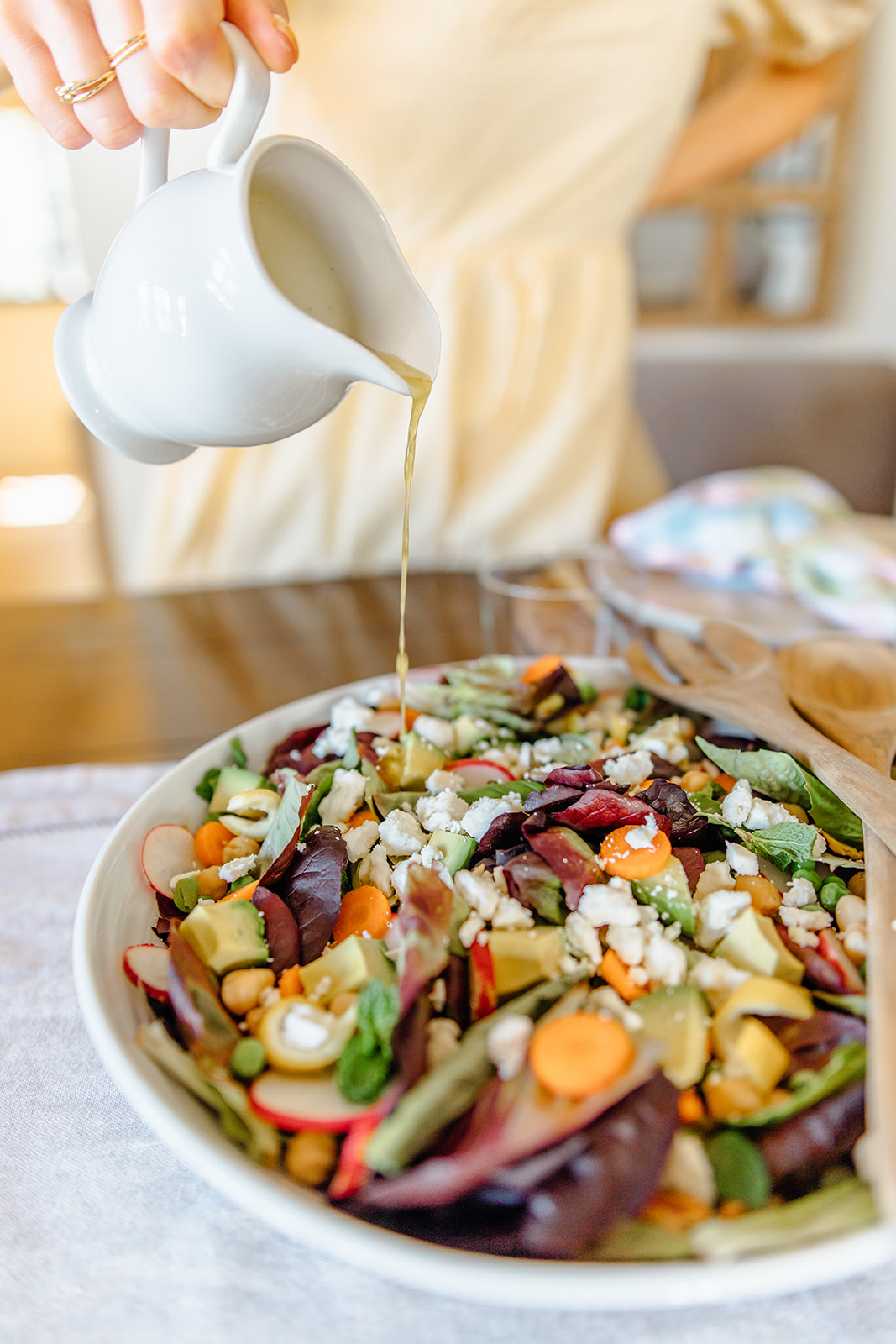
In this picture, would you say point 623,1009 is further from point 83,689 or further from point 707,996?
point 83,689

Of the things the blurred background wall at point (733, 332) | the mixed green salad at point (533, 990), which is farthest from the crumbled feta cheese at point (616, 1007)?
the blurred background wall at point (733, 332)

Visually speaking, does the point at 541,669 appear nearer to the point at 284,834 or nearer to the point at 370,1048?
the point at 284,834

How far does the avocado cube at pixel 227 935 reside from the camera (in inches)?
22.1

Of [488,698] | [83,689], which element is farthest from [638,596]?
[83,689]

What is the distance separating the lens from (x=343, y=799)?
2.32ft

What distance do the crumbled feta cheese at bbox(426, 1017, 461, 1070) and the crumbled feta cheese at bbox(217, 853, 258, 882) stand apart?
0.19 m

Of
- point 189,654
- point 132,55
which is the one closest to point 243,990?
point 132,55

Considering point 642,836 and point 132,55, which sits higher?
point 132,55

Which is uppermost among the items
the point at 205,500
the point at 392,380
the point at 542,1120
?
the point at 392,380

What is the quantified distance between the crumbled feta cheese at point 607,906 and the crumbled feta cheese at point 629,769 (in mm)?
145

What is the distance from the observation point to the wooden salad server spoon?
1.35ft

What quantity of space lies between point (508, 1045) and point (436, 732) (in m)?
0.35

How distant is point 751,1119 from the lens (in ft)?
1.55

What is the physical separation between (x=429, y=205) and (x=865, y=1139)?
1552 millimetres
